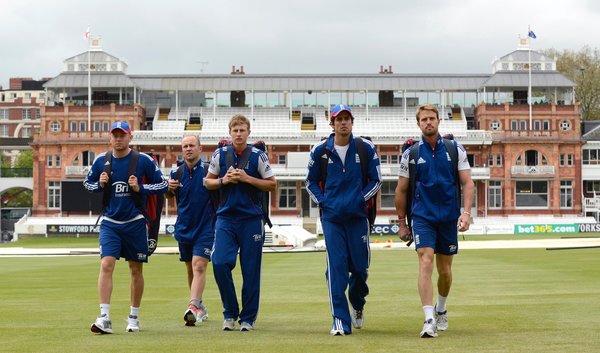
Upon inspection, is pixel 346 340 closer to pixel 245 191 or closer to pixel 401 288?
pixel 245 191

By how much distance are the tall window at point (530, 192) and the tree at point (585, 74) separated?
79.7ft

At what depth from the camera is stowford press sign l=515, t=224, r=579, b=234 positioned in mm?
77562

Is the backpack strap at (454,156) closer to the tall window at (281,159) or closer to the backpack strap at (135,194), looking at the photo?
the backpack strap at (135,194)

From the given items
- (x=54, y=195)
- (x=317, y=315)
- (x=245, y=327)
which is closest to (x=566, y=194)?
(x=54, y=195)

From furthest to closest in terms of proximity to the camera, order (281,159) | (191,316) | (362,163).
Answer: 1. (281,159)
2. (191,316)
3. (362,163)

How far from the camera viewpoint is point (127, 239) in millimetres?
13477

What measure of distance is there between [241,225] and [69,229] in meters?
71.7

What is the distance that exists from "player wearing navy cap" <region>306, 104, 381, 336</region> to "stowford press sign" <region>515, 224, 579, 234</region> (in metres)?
65.9

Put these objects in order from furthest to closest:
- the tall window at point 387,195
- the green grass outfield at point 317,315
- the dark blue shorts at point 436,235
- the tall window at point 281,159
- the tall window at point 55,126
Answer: the tall window at point 55,126 < the tall window at point 281,159 < the tall window at point 387,195 < the dark blue shorts at point 436,235 < the green grass outfield at point 317,315

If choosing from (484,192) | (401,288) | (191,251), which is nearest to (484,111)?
(484,192)

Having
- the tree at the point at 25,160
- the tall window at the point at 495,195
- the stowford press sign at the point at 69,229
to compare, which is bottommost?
the stowford press sign at the point at 69,229

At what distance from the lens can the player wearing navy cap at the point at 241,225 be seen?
1327 cm

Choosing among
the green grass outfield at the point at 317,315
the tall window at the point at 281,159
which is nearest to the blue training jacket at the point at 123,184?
the green grass outfield at the point at 317,315

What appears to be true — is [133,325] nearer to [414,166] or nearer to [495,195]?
[414,166]
